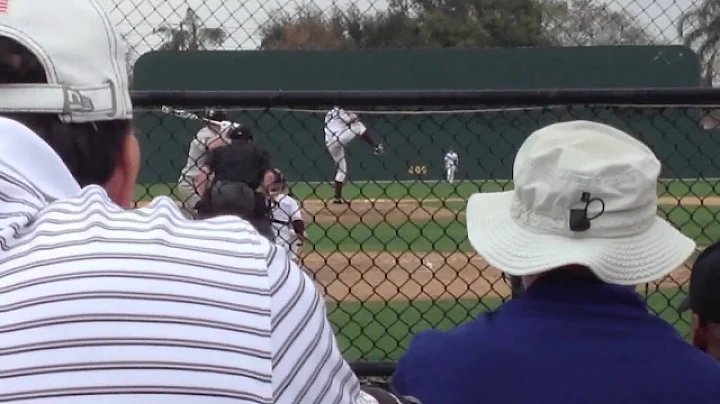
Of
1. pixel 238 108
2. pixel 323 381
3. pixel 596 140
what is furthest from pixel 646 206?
pixel 238 108

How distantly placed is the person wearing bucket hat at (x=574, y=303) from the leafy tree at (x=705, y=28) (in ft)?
10.9

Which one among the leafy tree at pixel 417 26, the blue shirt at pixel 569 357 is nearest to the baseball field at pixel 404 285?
the leafy tree at pixel 417 26

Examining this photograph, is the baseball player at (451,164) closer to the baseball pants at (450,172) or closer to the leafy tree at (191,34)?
the baseball pants at (450,172)

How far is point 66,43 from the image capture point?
103 centimetres

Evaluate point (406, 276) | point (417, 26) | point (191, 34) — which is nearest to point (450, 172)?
point (417, 26)

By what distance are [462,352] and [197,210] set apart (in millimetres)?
2969

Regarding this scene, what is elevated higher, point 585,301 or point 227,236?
point 227,236

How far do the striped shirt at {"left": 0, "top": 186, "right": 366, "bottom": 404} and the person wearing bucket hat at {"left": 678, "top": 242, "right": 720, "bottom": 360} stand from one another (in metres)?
1.52

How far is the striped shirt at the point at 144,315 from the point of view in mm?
852

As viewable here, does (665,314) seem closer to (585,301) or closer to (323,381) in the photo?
(585,301)

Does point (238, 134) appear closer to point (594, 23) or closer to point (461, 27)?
point (594, 23)

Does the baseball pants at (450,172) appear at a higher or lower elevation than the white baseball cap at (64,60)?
lower

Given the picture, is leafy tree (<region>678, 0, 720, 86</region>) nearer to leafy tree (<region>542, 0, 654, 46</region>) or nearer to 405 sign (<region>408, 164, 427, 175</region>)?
leafy tree (<region>542, 0, 654, 46</region>)

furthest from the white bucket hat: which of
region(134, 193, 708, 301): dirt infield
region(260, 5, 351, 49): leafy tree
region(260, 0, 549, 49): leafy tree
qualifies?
region(134, 193, 708, 301): dirt infield
